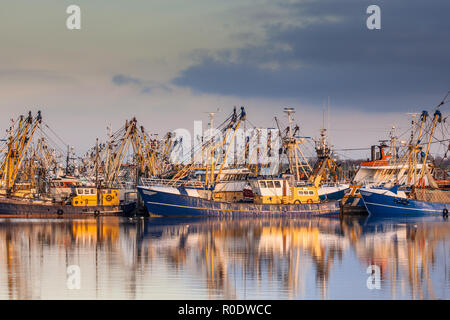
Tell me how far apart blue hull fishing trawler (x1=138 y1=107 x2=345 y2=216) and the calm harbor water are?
1310cm

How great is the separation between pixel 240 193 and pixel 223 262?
44.4m

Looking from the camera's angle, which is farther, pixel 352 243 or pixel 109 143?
pixel 109 143

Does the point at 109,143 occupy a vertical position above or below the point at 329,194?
above

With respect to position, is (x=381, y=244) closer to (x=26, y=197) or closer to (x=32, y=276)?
(x=32, y=276)

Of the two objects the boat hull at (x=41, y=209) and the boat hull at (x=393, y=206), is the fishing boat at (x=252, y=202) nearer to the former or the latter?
the boat hull at (x=393, y=206)

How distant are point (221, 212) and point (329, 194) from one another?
59.2 feet

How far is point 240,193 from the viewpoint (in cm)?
7806

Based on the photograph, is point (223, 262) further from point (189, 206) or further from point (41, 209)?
point (41, 209)

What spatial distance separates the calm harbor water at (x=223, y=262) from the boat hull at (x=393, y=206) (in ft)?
66.3

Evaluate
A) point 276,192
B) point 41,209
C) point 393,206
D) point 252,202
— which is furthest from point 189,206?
point 393,206

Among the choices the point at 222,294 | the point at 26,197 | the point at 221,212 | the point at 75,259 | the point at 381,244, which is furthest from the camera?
the point at 26,197

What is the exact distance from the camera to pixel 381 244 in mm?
43844
